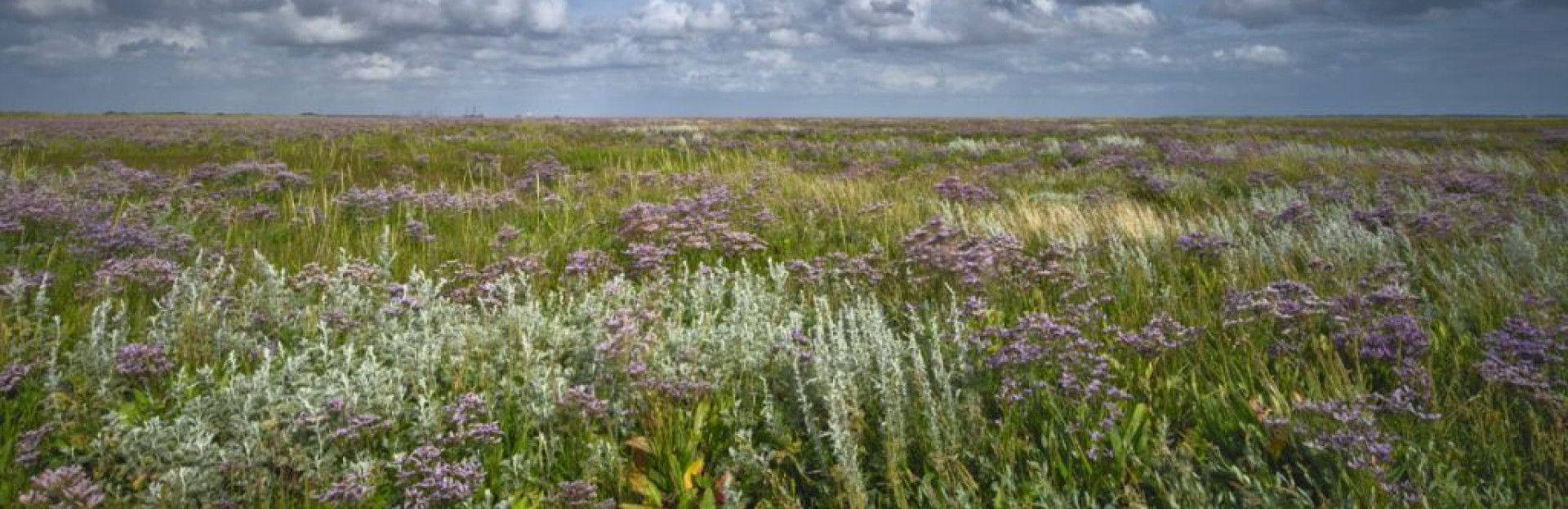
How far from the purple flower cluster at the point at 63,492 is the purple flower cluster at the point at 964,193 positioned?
773cm

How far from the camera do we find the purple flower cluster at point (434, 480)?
2.44m

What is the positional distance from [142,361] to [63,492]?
1.12 metres

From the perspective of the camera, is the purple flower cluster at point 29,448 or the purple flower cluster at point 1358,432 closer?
the purple flower cluster at point 1358,432

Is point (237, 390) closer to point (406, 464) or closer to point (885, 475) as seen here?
point (406, 464)

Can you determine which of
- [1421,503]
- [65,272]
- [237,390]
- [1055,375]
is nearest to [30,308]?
[65,272]

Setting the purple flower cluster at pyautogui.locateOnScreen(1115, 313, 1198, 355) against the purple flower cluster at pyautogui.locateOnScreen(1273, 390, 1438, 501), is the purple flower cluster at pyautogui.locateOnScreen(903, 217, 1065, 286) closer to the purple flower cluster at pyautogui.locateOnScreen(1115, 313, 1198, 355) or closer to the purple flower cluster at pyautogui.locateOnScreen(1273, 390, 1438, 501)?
the purple flower cluster at pyautogui.locateOnScreen(1115, 313, 1198, 355)

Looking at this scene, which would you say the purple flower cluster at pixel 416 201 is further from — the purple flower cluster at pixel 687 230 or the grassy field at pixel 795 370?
the purple flower cluster at pixel 687 230

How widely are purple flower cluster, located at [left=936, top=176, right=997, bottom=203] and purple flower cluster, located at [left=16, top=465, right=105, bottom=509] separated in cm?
773

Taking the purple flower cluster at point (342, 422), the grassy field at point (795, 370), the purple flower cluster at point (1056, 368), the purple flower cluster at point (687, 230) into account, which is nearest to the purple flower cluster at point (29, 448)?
the grassy field at point (795, 370)

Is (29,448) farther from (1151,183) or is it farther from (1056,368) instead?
(1151,183)

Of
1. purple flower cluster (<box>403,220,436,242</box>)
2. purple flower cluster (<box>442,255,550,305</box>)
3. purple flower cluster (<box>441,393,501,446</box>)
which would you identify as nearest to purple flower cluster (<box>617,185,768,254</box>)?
purple flower cluster (<box>442,255,550,305</box>)

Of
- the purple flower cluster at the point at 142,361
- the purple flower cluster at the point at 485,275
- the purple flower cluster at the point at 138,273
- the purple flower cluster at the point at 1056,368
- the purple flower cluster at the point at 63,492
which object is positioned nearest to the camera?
the purple flower cluster at the point at 63,492

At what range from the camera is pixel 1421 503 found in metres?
2.21

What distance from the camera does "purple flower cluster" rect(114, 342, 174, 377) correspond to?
10.4ft
